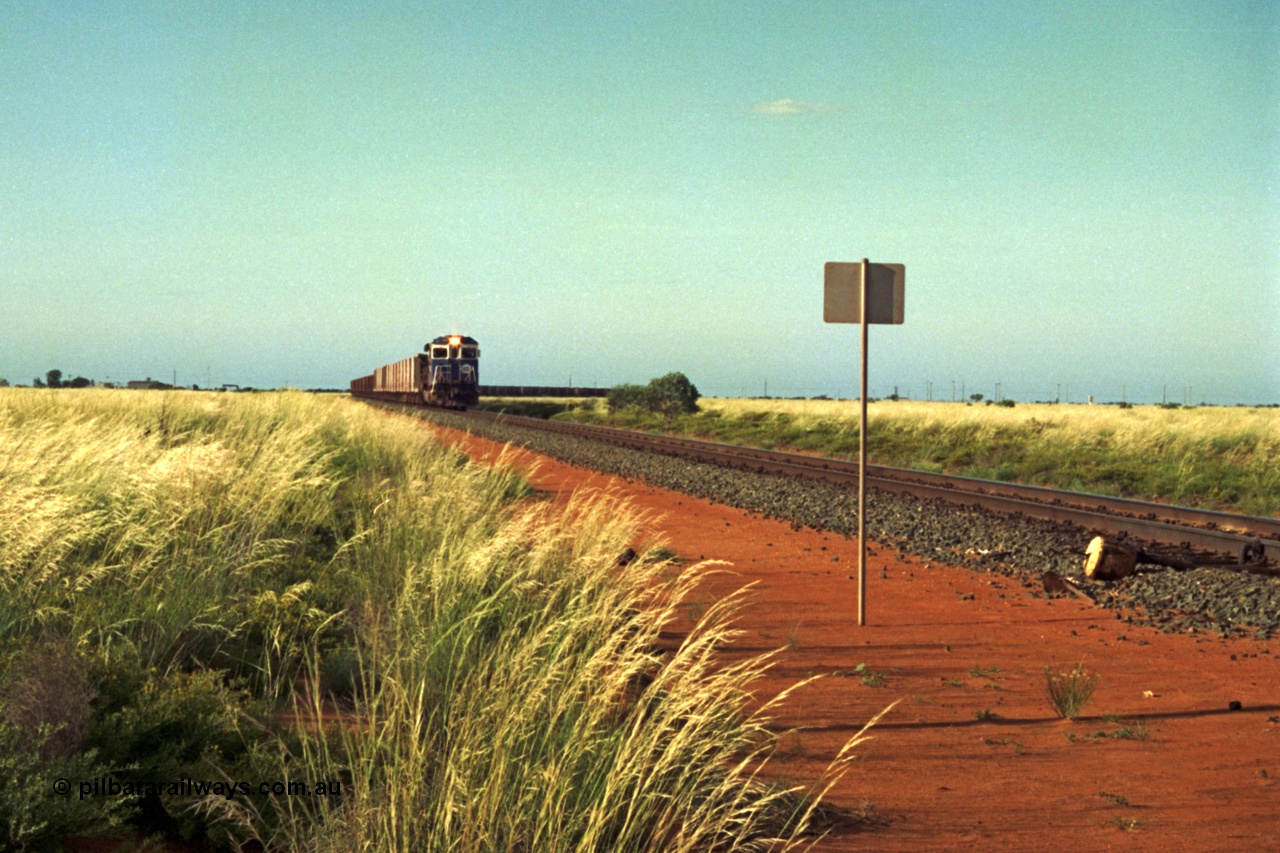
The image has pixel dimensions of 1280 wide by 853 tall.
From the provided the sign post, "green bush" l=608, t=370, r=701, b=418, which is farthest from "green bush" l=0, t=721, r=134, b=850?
"green bush" l=608, t=370, r=701, b=418

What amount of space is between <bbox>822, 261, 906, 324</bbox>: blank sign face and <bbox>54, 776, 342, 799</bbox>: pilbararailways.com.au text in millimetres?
5573

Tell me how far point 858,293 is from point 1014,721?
3.65 metres

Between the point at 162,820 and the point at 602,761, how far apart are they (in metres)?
1.67

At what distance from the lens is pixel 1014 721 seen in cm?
557

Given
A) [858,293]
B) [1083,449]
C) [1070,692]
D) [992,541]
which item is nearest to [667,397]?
[1083,449]

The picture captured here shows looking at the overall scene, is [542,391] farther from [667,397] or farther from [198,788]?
[198,788]

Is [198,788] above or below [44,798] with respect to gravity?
below

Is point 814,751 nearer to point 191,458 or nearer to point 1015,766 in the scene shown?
point 1015,766

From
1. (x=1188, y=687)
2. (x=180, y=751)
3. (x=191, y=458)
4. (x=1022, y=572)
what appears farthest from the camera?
(x=1022, y=572)

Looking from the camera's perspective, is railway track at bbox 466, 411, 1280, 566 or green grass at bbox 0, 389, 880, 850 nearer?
green grass at bbox 0, 389, 880, 850

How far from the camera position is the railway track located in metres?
11.4

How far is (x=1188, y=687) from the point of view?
20.7 feet

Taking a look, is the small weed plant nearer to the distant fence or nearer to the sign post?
the sign post

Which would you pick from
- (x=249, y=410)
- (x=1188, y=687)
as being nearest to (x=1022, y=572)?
(x=1188, y=687)
